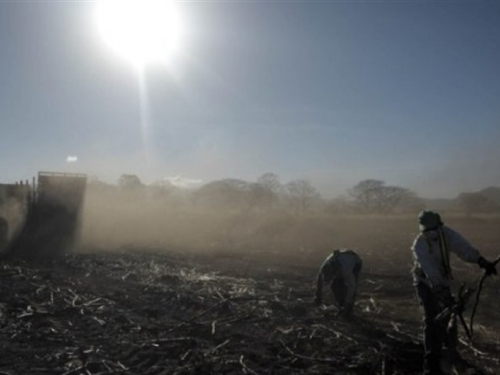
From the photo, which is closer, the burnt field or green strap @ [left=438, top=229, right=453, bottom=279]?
green strap @ [left=438, top=229, right=453, bottom=279]

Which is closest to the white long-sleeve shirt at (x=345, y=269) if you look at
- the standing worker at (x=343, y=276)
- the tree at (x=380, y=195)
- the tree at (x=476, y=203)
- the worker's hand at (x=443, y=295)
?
the standing worker at (x=343, y=276)

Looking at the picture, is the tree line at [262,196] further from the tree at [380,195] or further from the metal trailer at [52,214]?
the metal trailer at [52,214]

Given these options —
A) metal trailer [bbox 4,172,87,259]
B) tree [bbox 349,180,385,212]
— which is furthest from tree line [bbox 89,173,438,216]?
metal trailer [bbox 4,172,87,259]

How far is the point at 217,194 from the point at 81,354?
3950 inches

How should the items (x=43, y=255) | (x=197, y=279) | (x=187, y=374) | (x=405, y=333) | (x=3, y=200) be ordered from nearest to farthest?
(x=187, y=374)
(x=405, y=333)
(x=197, y=279)
(x=43, y=255)
(x=3, y=200)

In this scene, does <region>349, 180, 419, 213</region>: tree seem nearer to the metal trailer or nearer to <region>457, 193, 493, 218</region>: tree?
<region>457, 193, 493, 218</region>: tree

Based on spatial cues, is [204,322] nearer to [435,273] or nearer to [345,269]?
[345,269]

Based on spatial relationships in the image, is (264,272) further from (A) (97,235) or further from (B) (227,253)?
(A) (97,235)

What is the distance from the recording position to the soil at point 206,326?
8078 mm

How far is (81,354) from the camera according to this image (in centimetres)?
855

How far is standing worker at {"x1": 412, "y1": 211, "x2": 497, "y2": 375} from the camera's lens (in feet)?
24.8

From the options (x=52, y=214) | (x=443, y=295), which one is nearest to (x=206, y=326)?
(x=443, y=295)

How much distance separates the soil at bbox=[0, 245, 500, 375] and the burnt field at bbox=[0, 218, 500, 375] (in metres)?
0.02

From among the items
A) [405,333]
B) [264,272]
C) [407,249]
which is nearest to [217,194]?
[407,249]
